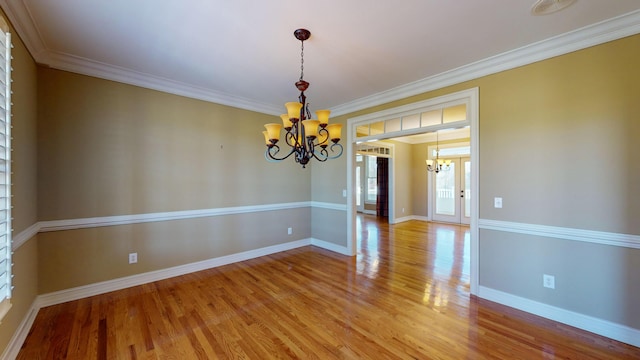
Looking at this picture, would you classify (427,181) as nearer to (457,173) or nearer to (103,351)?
(457,173)

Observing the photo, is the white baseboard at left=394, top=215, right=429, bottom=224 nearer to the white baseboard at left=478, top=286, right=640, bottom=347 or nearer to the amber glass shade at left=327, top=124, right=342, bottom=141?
the white baseboard at left=478, top=286, right=640, bottom=347

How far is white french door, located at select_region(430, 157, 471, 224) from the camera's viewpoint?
728cm

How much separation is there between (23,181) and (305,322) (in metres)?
2.85

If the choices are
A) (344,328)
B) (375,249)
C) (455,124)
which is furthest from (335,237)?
(455,124)

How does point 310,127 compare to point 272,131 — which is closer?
point 310,127

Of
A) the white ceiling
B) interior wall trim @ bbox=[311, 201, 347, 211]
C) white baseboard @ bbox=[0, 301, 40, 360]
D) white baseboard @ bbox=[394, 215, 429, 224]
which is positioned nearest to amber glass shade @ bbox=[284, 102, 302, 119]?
the white ceiling

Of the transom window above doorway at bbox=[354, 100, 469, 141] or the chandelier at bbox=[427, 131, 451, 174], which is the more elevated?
the transom window above doorway at bbox=[354, 100, 469, 141]

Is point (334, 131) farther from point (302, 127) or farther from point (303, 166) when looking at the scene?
point (303, 166)

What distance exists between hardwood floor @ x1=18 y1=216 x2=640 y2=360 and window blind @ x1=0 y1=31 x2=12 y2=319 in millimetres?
772

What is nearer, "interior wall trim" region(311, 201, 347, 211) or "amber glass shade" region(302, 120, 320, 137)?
"amber glass shade" region(302, 120, 320, 137)

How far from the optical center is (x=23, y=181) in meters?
2.22

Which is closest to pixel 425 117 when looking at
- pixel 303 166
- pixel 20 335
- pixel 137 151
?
pixel 303 166

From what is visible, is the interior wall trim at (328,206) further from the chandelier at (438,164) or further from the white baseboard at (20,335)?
the chandelier at (438,164)

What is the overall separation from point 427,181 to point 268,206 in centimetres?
547
